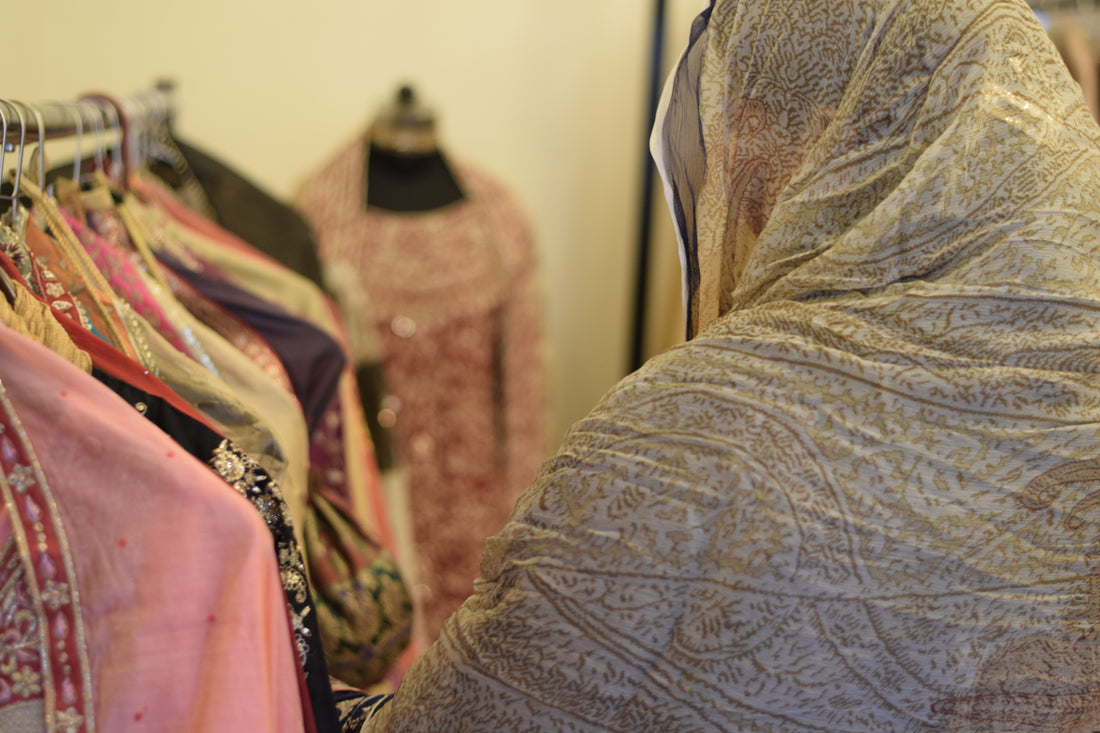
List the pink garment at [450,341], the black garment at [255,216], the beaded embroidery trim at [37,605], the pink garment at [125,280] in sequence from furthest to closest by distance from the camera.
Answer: the pink garment at [450,341] → the black garment at [255,216] → the pink garment at [125,280] → the beaded embroidery trim at [37,605]

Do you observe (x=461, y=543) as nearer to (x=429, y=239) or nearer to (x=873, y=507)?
(x=429, y=239)

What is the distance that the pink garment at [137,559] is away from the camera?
1.55 feet

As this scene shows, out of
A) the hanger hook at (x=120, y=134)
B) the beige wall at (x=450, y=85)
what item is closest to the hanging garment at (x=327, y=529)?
the hanger hook at (x=120, y=134)

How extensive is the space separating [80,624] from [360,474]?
507mm

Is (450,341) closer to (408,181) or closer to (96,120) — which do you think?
(408,181)

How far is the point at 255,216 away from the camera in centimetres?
117

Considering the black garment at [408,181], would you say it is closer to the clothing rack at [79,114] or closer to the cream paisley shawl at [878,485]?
the clothing rack at [79,114]

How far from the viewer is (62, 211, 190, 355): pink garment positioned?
67 cm

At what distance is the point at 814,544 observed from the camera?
48 centimetres

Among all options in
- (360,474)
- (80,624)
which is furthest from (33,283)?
(360,474)

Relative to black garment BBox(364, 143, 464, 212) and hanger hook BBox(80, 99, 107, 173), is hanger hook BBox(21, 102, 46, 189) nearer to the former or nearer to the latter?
hanger hook BBox(80, 99, 107, 173)

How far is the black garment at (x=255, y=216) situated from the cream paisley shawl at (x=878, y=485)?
762mm

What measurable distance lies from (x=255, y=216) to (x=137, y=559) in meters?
0.77

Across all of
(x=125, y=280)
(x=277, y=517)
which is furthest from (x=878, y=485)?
(x=125, y=280)
